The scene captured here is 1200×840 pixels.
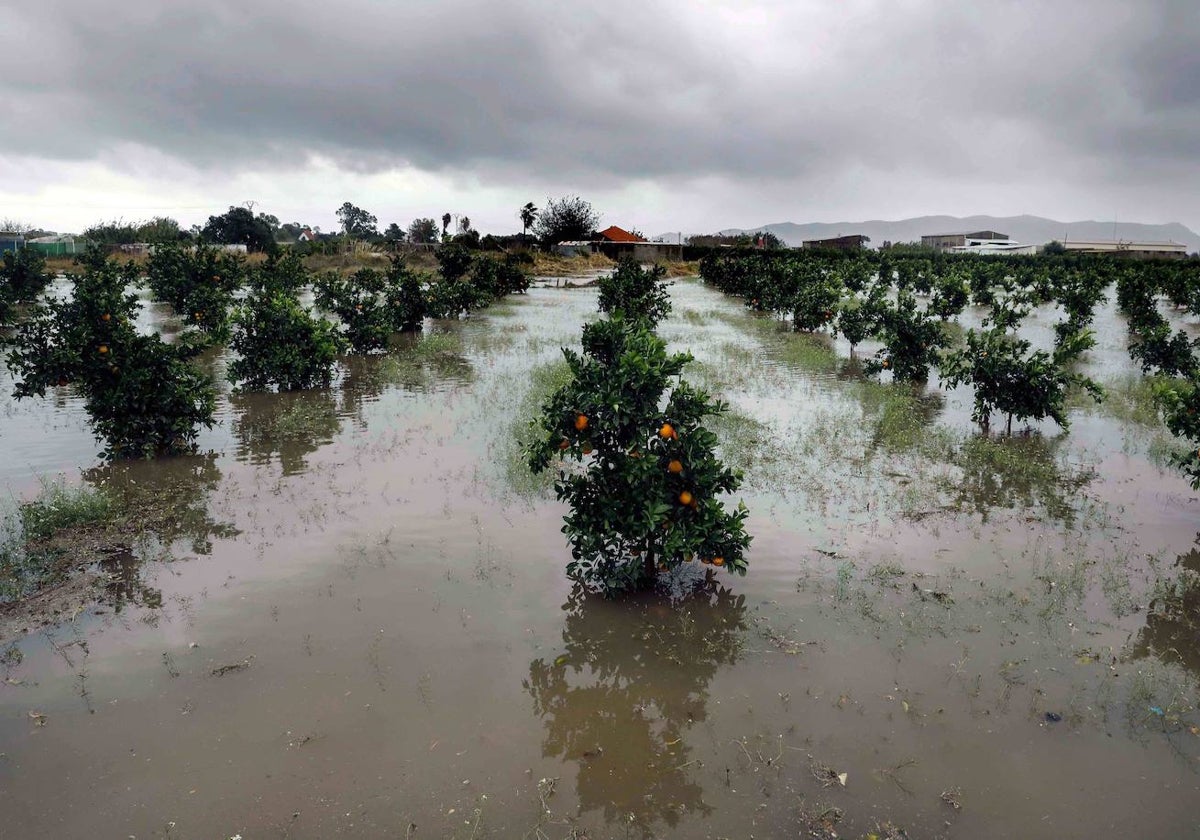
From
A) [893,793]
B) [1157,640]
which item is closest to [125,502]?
[893,793]

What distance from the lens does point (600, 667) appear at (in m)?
6.07

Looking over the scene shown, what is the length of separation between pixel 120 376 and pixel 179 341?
2183 mm

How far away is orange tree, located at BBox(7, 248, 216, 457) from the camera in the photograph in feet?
35.7

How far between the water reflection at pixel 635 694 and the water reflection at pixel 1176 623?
139 inches

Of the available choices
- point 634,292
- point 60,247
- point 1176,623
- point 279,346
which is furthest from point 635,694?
point 60,247

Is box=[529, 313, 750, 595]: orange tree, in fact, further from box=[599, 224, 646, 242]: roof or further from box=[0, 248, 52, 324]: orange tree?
box=[599, 224, 646, 242]: roof

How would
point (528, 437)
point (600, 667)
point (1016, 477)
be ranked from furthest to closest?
point (528, 437), point (1016, 477), point (600, 667)

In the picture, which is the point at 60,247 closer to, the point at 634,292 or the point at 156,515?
the point at 634,292

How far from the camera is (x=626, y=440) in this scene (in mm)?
7039

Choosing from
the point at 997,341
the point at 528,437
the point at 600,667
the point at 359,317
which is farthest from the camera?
the point at 359,317

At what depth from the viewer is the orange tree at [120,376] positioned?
10.9 metres

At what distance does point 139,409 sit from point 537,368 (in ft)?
29.9

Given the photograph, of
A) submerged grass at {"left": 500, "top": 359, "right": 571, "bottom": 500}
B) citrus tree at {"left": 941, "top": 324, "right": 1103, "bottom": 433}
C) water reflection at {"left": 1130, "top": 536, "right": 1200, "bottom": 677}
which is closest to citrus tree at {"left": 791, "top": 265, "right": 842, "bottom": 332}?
submerged grass at {"left": 500, "top": 359, "right": 571, "bottom": 500}

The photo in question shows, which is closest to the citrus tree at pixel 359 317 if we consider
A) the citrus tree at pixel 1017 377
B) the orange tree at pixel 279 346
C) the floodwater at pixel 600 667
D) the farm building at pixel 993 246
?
the orange tree at pixel 279 346
